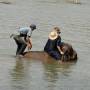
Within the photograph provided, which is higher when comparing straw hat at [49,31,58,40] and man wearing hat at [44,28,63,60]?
straw hat at [49,31,58,40]

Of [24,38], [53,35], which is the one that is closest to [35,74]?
[53,35]

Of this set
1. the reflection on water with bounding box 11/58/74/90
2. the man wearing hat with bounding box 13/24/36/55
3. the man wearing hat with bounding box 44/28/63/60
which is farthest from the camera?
the man wearing hat with bounding box 13/24/36/55

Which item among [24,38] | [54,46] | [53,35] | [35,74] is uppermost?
[53,35]

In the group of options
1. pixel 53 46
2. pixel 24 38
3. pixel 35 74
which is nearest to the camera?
pixel 35 74

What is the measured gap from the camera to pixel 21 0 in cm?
6800

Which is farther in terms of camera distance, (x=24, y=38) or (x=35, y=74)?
(x=24, y=38)

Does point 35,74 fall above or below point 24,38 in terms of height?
below

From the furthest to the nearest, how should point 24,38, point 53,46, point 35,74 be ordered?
1. point 24,38
2. point 53,46
3. point 35,74

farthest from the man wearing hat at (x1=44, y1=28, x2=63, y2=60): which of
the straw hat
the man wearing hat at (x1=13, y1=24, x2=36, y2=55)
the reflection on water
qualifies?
the man wearing hat at (x1=13, y1=24, x2=36, y2=55)

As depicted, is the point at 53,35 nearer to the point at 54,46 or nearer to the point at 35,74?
the point at 54,46

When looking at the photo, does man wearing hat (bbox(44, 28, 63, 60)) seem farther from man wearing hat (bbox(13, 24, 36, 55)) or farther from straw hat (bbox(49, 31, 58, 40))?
man wearing hat (bbox(13, 24, 36, 55))

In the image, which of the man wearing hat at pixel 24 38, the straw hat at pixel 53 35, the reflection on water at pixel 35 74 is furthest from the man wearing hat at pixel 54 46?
the man wearing hat at pixel 24 38

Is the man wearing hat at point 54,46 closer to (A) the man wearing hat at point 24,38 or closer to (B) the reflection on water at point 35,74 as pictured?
(B) the reflection on water at point 35,74

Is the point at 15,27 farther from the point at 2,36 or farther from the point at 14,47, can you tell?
the point at 14,47
